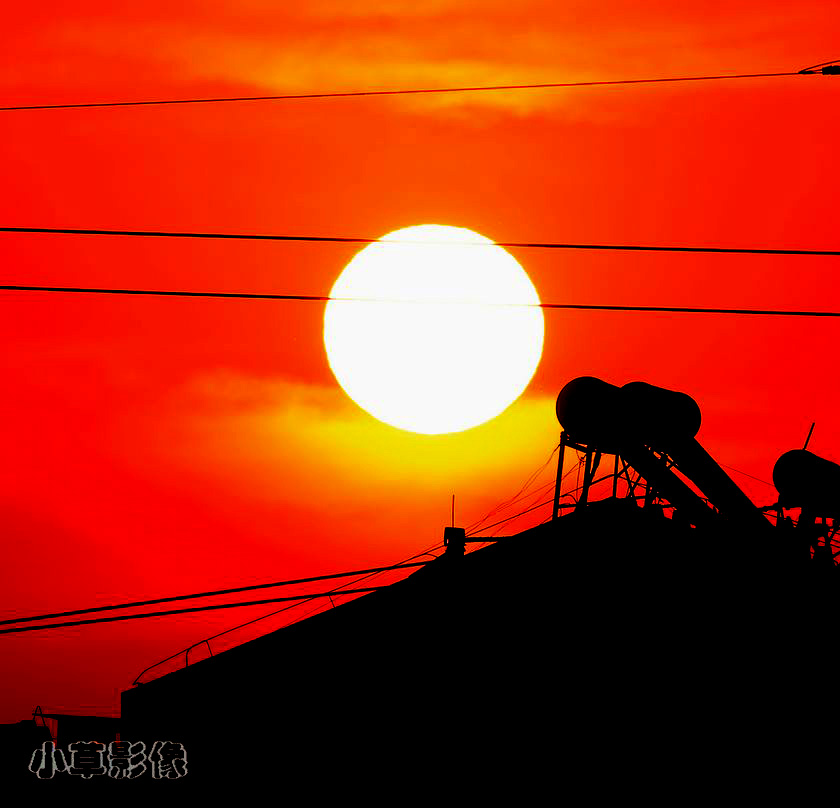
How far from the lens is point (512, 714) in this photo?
26219 millimetres

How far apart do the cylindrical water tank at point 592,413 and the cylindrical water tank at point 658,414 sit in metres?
0.39

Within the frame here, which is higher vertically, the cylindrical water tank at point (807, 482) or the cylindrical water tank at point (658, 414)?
the cylindrical water tank at point (658, 414)

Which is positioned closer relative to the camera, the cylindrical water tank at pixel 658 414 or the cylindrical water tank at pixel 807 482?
the cylindrical water tank at pixel 658 414

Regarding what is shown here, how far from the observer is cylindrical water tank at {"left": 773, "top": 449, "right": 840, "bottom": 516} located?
37.2 metres

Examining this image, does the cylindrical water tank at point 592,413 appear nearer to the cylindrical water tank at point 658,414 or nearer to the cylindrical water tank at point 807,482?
the cylindrical water tank at point 658,414

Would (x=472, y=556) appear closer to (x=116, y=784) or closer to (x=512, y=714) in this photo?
(x=512, y=714)

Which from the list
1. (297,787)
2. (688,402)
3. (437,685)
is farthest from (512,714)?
(688,402)

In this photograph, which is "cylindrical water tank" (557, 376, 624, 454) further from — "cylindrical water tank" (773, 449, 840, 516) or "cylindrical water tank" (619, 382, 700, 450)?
"cylindrical water tank" (773, 449, 840, 516)

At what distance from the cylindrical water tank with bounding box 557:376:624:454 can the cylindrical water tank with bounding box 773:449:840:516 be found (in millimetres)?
6333

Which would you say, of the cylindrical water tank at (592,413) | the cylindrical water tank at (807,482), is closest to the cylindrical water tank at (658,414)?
the cylindrical water tank at (592,413)

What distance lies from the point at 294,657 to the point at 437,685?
4.60 m

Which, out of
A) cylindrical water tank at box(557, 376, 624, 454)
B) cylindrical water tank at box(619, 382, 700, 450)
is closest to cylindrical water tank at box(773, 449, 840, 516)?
cylindrical water tank at box(619, 382, 700, 450)

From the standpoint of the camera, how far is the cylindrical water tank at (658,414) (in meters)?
35.5

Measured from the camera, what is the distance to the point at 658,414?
118ft
